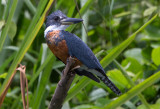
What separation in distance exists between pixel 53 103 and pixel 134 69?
1.43 m

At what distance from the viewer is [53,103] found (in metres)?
1.48

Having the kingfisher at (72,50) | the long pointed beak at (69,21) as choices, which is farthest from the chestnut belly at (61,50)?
the long pointed beak at (69,21)

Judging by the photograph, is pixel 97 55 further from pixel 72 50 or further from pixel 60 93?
pixel 60 93

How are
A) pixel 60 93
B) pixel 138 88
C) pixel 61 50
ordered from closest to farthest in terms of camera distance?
pixel 60 93
pixel 61 50
pixel 138 88

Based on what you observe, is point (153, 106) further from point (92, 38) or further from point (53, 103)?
point (92, 38)

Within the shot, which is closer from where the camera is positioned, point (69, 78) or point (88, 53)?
point (69, 78)

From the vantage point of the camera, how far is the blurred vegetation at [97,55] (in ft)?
5.73

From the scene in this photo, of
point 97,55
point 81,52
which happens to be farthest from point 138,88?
point 81,52

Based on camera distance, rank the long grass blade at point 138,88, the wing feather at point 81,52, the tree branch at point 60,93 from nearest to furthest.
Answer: the tree branch at point 60,93
the wing feather at point 81,52
the long grass blade at point 138,88

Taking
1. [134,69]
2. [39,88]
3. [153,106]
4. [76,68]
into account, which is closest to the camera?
[76,68]

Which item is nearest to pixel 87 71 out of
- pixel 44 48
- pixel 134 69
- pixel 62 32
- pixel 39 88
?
pixel 62 32

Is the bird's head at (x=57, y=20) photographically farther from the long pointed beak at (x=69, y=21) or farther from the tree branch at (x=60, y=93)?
the tree branch at (x=60, y=93)

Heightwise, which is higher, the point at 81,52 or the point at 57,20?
the point at 57,20

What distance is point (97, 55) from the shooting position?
1825mm
